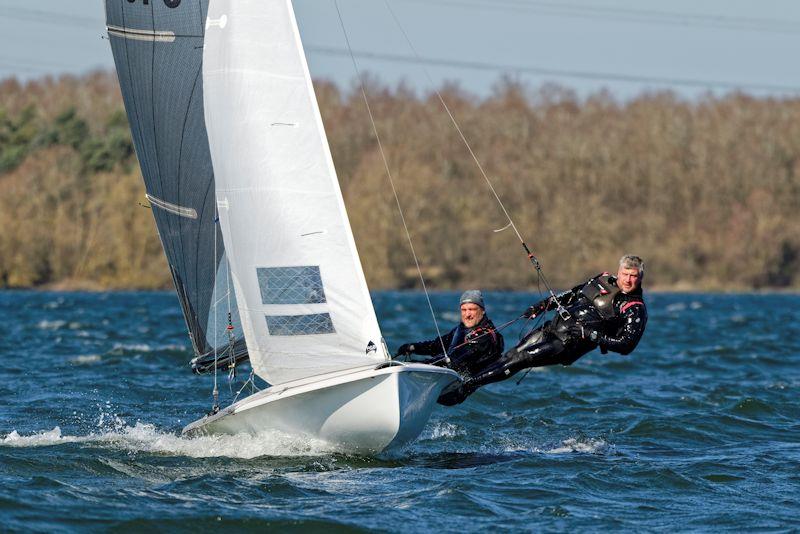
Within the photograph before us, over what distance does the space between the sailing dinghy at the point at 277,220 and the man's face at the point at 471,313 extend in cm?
101

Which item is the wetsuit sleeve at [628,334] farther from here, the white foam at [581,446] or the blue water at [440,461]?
the white foam at [581,446]

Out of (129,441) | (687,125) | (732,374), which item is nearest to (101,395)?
(129,441)

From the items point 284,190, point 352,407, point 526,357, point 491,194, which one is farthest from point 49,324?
point 491,194

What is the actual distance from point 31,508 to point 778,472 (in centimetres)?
623

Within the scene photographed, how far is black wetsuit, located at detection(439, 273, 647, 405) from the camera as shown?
35.3 ft

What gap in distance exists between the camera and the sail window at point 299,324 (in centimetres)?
999

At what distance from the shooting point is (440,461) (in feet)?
35.6

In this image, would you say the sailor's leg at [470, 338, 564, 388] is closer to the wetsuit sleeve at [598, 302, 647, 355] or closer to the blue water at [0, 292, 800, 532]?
the wetsuit sleeve at [598, 302, 647, 355]

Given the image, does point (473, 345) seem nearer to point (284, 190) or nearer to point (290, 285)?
point (290, 285)

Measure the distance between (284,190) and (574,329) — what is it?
2.90 meters

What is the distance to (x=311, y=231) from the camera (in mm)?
9891

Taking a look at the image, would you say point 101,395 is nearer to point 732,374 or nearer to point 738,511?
point 738,511

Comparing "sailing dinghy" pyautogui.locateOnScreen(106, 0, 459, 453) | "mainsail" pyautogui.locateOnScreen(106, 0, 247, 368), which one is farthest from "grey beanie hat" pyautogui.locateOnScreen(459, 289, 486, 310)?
"mainsail" pyautogui.locateOnScreen(106, 0, 247, 368)

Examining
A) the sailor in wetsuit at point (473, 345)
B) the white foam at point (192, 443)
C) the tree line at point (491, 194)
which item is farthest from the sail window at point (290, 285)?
the tree line at point (491, 194)
